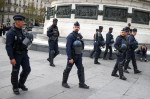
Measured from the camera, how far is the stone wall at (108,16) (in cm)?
1581

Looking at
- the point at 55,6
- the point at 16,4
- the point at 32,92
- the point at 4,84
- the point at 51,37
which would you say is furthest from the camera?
the point at 16,4

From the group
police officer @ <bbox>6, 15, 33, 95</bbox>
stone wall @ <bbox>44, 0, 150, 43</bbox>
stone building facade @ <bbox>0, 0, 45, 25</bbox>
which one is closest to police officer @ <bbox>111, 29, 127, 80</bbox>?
police officer @ <bbox>6, 15, 33, 95</bbox>

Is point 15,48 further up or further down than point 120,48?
further up

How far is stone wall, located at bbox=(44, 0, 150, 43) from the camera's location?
1581 cm

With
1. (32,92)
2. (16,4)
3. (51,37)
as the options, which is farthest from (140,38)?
(16,4)

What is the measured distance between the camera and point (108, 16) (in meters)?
15.8

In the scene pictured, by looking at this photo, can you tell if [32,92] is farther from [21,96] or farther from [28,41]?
[28,41]

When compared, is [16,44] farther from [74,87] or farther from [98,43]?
[98,43]

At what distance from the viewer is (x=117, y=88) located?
20.5 feet

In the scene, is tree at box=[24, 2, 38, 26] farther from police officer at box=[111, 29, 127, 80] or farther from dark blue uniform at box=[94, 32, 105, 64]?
police officer at box=[111, 29, 127, 80]

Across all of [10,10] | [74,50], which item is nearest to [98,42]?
[74,50]

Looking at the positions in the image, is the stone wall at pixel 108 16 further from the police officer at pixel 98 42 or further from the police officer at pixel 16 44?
the police officer at pixel 16 44

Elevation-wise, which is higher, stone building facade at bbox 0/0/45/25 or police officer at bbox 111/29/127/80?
stone building facade at bbox 0/0/45/25

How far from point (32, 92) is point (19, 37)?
58.2 inches
